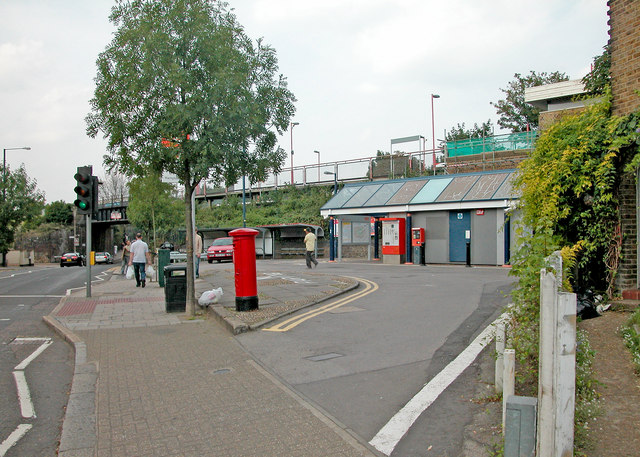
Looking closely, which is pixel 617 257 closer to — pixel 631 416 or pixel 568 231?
pixel 568 231

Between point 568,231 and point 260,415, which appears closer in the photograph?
point 260,415

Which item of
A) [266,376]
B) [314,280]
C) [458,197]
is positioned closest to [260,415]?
[266,376]

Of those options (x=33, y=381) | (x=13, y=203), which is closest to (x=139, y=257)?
(x=33, y=381)

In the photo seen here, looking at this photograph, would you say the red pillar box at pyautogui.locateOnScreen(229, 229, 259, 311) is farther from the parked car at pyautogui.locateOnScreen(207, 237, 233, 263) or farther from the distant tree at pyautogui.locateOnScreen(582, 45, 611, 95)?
the parked car at pyautogui.locateOnScreen(207, 237, 233, 263)

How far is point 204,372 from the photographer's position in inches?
254

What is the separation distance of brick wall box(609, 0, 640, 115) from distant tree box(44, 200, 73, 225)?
8082cm

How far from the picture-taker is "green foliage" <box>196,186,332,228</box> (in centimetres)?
4022

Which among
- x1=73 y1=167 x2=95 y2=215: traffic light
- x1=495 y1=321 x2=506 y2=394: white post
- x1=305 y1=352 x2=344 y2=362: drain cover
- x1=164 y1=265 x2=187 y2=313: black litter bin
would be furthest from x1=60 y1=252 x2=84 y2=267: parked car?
x1=495 y1=321 x2=506 y2=394: white post

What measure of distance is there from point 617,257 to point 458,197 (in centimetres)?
1524

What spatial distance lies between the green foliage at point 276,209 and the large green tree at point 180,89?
90.8 ft

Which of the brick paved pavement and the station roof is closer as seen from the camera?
the brick paved pavement

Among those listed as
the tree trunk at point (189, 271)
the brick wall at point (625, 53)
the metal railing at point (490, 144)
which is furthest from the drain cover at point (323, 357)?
the metal railing at point (490, 144)

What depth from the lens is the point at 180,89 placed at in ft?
34.6

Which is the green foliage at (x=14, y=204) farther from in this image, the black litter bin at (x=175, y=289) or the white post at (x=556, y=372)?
the white post at (x=556, y=372)
